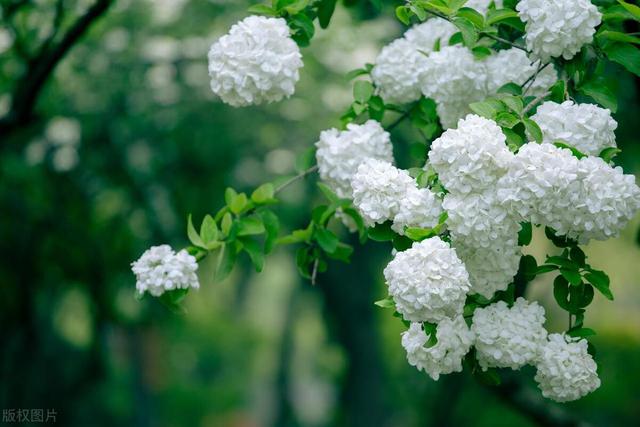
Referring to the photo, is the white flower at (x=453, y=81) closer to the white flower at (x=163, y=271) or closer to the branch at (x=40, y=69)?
the white flower at (x=163, y=271)

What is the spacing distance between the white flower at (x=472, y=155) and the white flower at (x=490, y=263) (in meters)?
0.16

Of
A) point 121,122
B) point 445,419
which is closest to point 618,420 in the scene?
point 445,419

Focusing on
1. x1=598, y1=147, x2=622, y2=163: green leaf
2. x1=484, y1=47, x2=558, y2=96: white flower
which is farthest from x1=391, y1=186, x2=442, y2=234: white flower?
x1=484, y1=47, x2=558, y2=96: white flower

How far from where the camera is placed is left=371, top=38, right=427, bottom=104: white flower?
270 centimetres

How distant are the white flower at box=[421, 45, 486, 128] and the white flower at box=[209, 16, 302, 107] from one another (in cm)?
46

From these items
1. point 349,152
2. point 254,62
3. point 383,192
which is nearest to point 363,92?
point 349,152

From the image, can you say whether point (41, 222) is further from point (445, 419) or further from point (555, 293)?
point (555, 293)

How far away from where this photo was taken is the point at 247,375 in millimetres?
22781

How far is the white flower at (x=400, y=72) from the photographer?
8.85ft

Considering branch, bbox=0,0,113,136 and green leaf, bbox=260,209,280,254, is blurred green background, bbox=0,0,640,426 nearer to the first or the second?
branch, bbox=0,0,113,136

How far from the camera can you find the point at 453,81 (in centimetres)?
253

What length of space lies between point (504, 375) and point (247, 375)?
18.7 m

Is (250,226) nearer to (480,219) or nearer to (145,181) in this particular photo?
(480,219)

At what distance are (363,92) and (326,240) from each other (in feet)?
1.84
